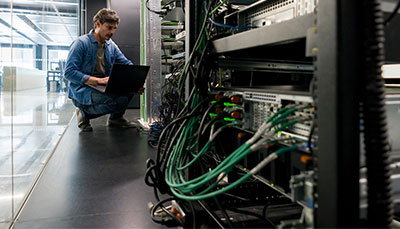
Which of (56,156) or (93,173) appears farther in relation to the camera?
(56,156)

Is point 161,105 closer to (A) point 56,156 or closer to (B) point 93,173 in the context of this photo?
(A) point 56,156

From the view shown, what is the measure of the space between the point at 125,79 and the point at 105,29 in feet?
2.22

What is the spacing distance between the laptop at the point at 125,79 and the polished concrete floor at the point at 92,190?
0.62 m

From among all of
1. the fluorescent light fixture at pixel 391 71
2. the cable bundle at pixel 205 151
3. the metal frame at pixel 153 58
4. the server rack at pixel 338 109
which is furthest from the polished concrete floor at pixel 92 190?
the fluorescent light fixture at pixel 391 71

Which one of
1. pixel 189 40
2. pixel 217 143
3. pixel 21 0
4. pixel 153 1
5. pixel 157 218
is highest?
pixel 153 1

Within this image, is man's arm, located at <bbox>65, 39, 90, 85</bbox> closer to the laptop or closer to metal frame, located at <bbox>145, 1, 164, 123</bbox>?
the laptop

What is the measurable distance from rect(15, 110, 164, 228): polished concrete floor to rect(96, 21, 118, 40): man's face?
1261 mm

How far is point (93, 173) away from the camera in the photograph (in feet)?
5.60

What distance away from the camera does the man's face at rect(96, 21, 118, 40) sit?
3041 millimetres

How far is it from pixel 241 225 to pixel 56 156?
161 centimetres

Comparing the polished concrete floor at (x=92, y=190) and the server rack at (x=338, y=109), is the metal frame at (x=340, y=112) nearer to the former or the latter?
the server rack at (x=338, y=109)

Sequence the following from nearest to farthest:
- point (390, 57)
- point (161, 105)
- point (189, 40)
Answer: point (390, 57) < point (189, 40) < point (161, 105)

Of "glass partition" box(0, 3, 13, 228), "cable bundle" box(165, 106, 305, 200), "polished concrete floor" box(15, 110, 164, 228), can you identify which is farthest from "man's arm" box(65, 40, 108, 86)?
"cable bundle" box(165, 106, 305, 200)

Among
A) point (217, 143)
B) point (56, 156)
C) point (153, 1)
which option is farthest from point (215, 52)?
point (153, 1)
